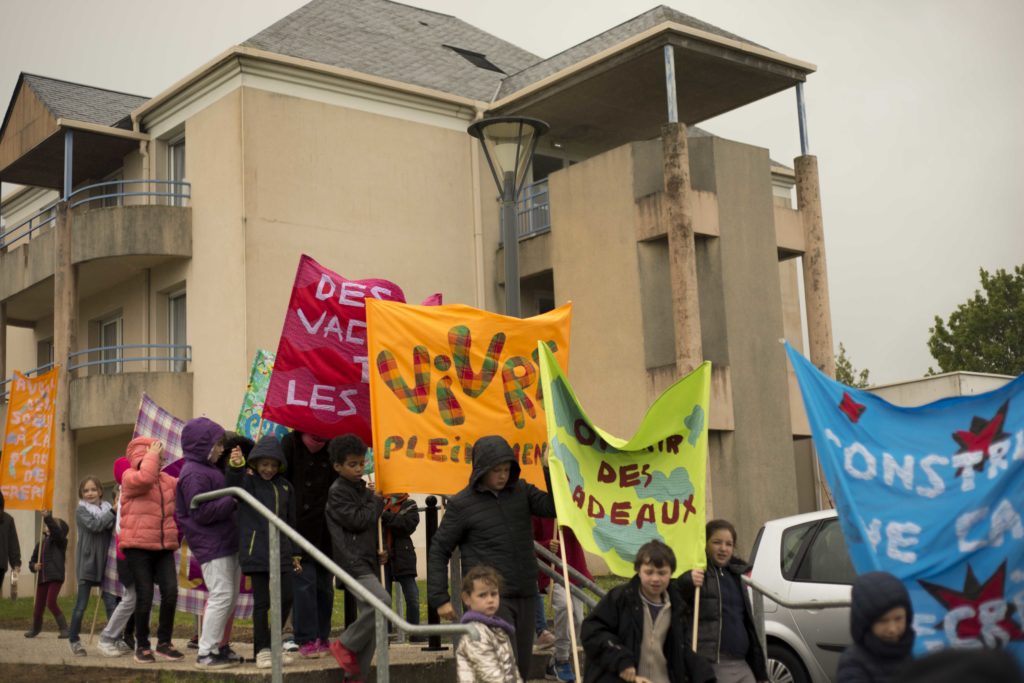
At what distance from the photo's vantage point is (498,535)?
28.0 feet

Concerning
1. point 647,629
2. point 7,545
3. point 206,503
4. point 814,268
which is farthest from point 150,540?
point 814,268

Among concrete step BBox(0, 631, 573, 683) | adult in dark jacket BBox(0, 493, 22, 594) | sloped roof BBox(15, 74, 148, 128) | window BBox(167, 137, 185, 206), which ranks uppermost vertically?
sloped roof BBox(15, 74, 148, 128)

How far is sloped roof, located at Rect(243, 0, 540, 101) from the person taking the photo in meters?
27.1

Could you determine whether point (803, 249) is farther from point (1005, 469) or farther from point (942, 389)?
point (1005, 469)

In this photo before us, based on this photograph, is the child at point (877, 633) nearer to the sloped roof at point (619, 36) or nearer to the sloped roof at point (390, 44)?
the sloped roof at point (619, 36)

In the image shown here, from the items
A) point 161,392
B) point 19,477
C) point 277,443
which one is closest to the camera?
point 277,443

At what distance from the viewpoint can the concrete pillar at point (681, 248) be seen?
2398cm

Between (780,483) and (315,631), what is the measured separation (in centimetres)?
1660

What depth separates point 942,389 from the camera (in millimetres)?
28641

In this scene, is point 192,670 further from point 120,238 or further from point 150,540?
point 120,238

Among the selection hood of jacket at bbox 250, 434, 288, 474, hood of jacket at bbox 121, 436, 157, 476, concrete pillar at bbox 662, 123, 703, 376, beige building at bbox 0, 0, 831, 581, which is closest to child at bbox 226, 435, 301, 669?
hood of jacket at bbox 250, 434, 288, 474

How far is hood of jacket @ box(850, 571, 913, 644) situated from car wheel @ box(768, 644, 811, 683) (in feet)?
14.3

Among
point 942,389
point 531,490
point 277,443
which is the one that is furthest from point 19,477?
point 942,389

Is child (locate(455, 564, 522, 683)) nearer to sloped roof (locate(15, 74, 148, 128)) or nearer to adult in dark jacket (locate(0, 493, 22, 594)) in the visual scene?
adult in dark jacket (locate(0, 493, 22, 594))
